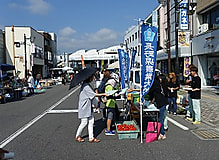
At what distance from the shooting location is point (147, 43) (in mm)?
6129

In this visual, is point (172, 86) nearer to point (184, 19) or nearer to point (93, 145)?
point (93, 145)

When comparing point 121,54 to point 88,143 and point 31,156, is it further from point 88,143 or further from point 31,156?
point 31,156

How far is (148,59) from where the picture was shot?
6.18 meters

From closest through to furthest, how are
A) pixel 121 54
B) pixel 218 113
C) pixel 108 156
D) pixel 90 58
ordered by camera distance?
1. pixel 108 156
2. pixel 218 113
3. pixel 121 54
4. pixel 90 58

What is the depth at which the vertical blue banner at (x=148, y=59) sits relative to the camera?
6.12m

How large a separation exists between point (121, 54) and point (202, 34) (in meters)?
11.4

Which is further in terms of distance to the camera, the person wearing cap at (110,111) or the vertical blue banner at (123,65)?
the vertical blue banner at (123,65)

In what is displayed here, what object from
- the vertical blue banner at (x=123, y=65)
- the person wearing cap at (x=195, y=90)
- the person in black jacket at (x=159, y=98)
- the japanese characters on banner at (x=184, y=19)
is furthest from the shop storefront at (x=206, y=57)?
the person in black jacket at (x=159, y=98)

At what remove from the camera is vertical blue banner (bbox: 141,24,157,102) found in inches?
241

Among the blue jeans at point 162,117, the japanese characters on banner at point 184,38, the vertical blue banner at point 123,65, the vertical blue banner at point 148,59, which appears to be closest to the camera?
the vertical blue banner at point 148,59

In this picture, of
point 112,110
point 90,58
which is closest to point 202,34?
point 112,110

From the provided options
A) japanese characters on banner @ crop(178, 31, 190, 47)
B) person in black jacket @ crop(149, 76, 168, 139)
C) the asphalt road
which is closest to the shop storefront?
japanese characters on banner @ crop(178, 31, 190, 47)

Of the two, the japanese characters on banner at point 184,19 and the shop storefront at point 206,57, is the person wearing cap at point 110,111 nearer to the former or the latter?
the shop storefront at point 206,57

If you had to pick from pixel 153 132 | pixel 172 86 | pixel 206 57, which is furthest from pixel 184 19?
pixel 153 132
